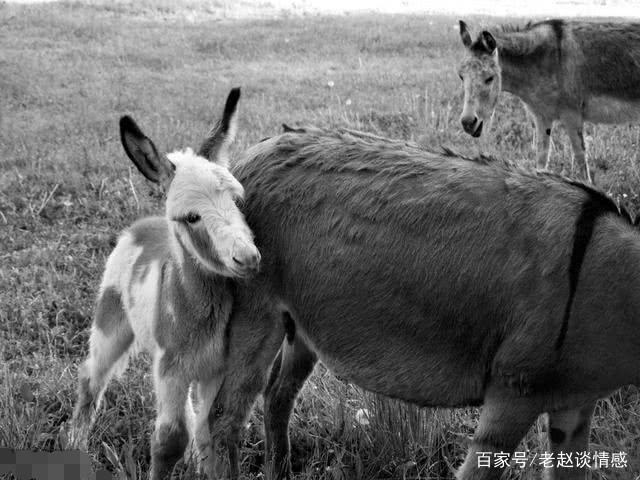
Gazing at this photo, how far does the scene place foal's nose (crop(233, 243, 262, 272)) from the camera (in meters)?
2.76

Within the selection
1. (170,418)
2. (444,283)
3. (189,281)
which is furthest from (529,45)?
(170,418)

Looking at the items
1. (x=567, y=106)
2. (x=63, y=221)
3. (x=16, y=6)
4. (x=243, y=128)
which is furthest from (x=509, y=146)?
(x=16, y=6)

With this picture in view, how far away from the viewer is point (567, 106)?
313 inches

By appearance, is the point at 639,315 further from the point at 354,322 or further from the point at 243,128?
the point at 243,128

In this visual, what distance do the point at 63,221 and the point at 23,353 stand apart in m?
1.96

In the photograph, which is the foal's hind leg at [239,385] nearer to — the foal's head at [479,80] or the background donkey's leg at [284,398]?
the background donkey's leg at [284,398]

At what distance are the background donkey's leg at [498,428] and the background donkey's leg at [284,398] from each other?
1.00 m

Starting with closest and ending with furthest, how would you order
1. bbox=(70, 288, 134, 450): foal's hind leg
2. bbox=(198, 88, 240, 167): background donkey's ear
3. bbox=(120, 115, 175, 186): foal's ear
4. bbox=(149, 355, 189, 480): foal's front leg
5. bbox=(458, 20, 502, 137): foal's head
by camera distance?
bbox=(120, 115, 175, 186): foal's ear, bbox=(149, 355, 189, 480): foal's front leg, bbox=(198, 88, 240, 167): background donkey's ear, bbox=(70, 288, 134, 450): foal's hind leg, bbox=(458, 20, 502, 137): foal's head

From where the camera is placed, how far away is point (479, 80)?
7711 millimetres

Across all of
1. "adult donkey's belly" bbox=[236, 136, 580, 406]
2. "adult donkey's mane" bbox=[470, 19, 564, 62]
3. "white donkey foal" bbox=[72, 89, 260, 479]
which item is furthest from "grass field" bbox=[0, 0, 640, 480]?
"adult donkey's mane" bbox=[470, 19, 564, 62]

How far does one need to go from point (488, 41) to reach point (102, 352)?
5445mm

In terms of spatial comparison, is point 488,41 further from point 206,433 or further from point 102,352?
point 206,433

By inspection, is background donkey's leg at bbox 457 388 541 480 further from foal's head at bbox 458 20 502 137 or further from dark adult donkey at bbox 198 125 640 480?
foal's head at bbox 458 20 502 137

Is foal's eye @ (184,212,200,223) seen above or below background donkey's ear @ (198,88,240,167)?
below
